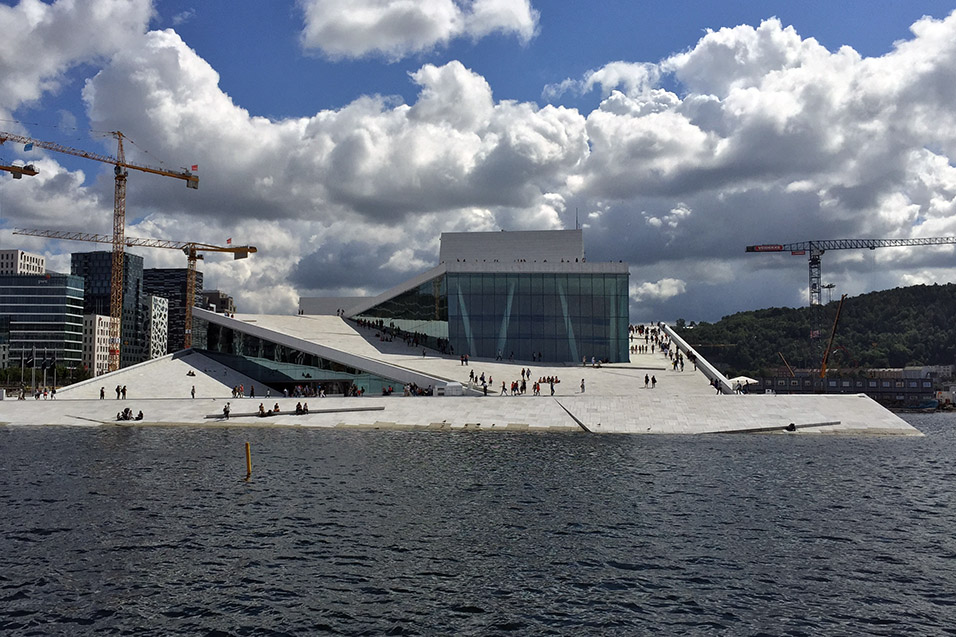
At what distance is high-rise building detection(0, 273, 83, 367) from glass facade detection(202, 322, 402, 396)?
125049 mm

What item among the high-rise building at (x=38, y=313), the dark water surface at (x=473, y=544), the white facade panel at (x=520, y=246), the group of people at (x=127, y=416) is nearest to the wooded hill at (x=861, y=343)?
the white facade panel at (x=520, y=246)

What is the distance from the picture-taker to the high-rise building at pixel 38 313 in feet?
564

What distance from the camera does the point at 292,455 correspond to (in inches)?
1339

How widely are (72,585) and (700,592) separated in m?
13.1

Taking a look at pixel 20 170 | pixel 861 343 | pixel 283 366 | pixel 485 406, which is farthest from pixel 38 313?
pixel 861 343

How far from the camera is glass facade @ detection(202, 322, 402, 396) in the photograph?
5978cm

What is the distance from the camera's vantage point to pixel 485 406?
162 ft

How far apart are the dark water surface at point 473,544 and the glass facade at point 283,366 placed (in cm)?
2545

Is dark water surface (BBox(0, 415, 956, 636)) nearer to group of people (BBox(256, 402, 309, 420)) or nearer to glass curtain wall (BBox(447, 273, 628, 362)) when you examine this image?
group of people (BBox(256, 402, 309, 420))

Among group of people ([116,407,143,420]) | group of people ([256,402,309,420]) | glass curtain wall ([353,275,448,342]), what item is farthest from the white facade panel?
group of people ([116,407,143,420])

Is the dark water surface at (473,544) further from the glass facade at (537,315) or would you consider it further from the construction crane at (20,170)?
the construction crane at (20,170)

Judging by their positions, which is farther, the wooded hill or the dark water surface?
the wooded hill

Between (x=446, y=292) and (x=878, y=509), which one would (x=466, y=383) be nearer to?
(x=446, y=292)

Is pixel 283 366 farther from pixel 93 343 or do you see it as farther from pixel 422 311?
pixel 93 343
